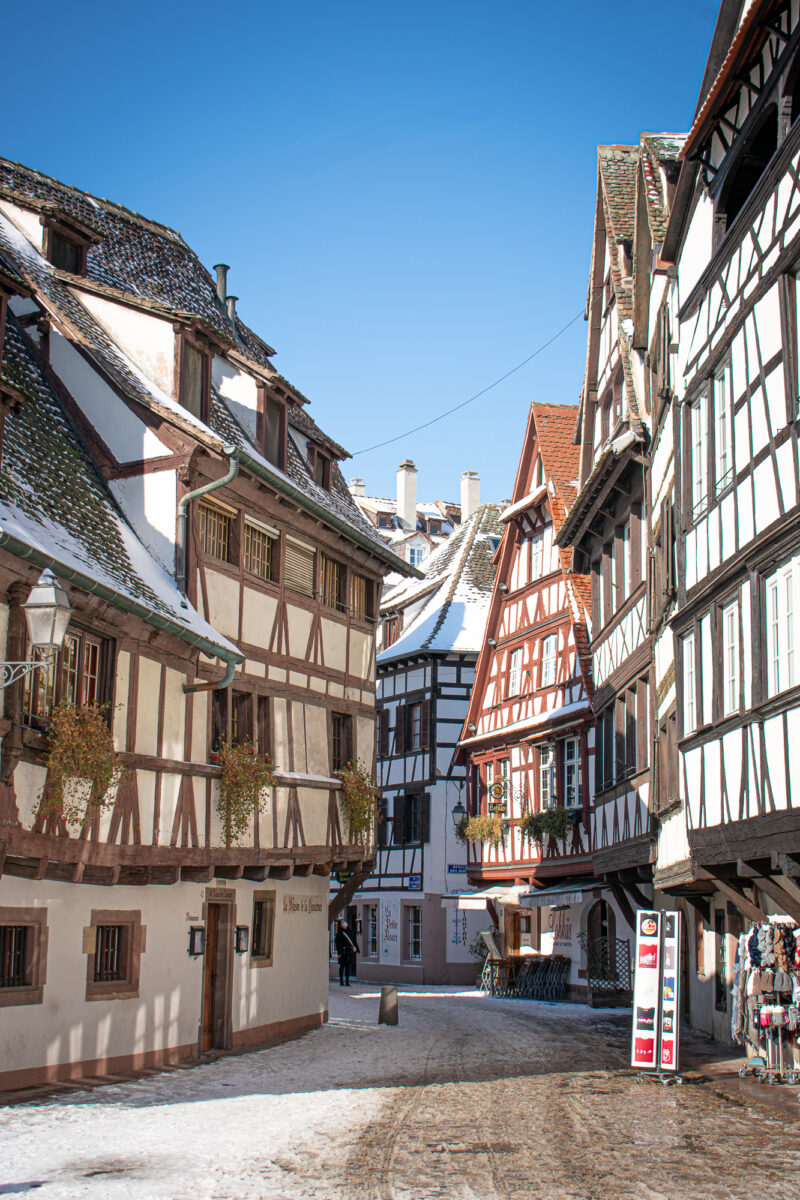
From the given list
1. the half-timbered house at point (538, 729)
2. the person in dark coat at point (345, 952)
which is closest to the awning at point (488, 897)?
the half-timbered house at point (538, 729)

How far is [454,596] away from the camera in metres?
41.5

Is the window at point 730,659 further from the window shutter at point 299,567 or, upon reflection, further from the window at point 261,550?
the window shutter at point 299,567

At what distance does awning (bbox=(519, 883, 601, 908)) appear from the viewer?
26219 mm

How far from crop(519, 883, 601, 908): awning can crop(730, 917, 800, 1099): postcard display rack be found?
11.4 m

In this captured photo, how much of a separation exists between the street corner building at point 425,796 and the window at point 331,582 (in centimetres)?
1642

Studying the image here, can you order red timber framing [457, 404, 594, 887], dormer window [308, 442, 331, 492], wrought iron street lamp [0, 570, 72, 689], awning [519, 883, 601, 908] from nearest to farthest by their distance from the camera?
wrought iron street lamp [0, 570, 72, 689] < dormer window [308, 442, 331, 492] < awning [519, 883, 601, 908] < red timber framing [457, 404, 594, 887]

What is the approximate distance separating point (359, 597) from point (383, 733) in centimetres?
1874

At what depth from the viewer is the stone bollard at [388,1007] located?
830 inches

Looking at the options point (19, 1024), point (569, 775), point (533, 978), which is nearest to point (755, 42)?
point (19, 1024)

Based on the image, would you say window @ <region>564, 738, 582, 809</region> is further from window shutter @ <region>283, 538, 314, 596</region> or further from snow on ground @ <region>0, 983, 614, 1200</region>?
snow on ground @ <region>0, 983, 614, 1200</region>

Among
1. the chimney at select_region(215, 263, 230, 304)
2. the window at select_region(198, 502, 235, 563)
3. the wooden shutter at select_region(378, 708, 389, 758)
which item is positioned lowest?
the wooden shutter at select_region(378, 708, 389, 758)

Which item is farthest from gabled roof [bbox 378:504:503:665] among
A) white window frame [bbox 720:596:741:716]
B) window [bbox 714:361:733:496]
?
white window frame [bbox 720:596:741:716]

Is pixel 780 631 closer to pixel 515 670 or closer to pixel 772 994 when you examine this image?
pixel 772 994

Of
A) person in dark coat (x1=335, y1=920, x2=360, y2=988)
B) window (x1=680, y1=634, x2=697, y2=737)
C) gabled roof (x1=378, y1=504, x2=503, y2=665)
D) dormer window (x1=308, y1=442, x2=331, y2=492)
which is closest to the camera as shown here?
window (x1=680, y1=634, x2=697, y2=737)
